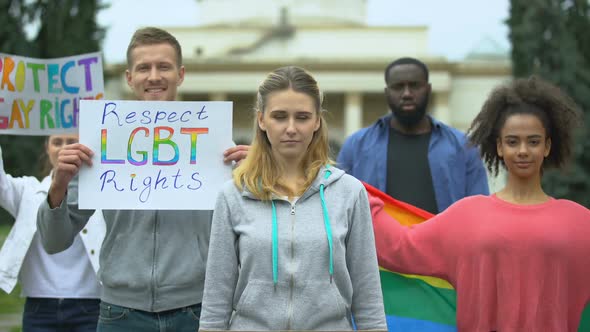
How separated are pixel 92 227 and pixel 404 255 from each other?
1683 mm

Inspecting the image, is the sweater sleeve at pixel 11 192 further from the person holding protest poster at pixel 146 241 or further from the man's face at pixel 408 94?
the man's face at pixel 408 94

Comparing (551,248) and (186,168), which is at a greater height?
(186,168)

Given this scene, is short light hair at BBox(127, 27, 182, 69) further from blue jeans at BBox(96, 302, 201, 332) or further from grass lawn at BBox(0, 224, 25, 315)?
grass lawn at BBox(0, 224, 25, 315)

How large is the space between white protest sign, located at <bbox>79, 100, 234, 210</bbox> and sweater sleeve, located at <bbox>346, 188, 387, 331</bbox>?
0.82m

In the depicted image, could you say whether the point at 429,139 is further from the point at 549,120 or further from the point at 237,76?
the point at 237,76

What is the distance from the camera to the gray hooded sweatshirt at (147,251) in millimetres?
3639

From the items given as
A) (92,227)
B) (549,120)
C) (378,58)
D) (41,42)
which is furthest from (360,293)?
(378,58)

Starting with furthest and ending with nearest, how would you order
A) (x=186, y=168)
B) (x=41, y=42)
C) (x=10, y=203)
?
(x=41, y=42) < (x=10, y=203) < (x=186, y=168)

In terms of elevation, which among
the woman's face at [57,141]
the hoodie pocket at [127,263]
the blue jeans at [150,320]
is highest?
the woman's face at [57,141]

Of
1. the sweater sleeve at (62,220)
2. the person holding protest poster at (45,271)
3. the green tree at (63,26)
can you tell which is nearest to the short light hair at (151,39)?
the sweater sleeve at (62,220)

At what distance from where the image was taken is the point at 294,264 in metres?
3.00

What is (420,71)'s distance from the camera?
5352 millimetres

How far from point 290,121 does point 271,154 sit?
0.18m

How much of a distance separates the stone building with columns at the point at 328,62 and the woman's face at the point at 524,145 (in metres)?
38.0
